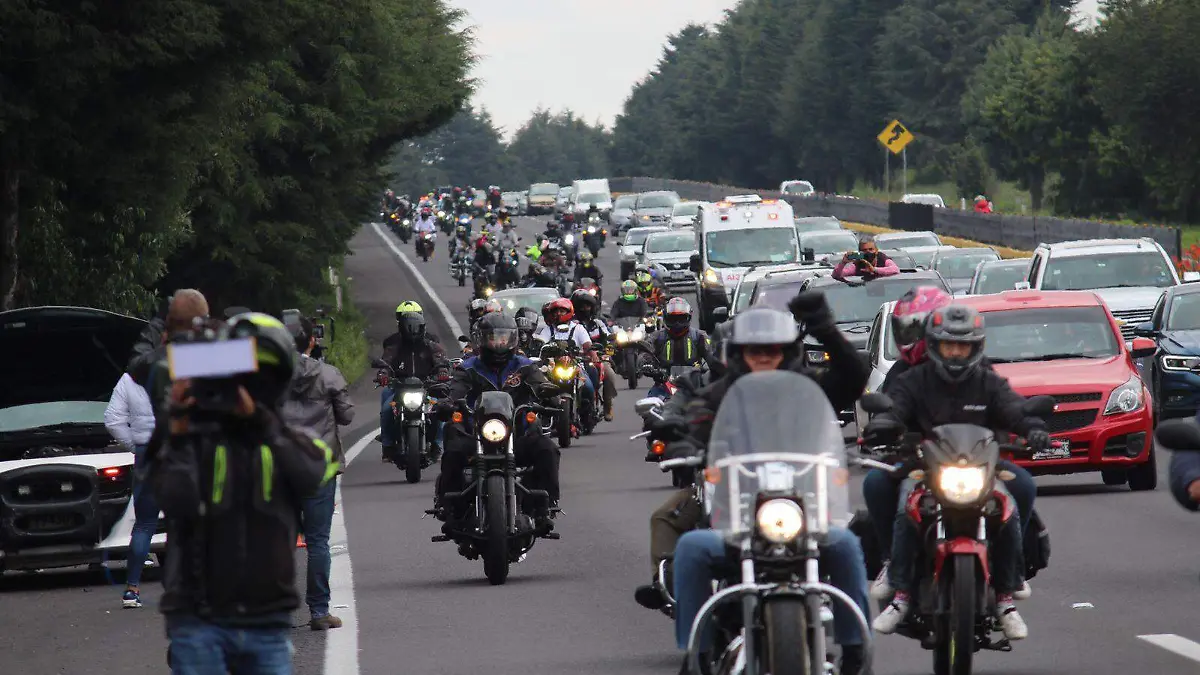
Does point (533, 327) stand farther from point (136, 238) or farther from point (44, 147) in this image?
point (136, 238)

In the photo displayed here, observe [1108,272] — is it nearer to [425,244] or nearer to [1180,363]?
[1180,363]

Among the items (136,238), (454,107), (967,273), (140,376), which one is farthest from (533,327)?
Answer: (454,107)

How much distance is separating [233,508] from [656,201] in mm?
84546

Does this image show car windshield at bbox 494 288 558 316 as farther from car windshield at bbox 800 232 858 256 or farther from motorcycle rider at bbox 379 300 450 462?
car windshield at bbox 800 232 858 256

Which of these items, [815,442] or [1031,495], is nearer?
[815,442]

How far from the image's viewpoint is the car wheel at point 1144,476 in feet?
63.9

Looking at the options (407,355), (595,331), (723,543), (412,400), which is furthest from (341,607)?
(595,331)

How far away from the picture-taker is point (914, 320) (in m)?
11.7

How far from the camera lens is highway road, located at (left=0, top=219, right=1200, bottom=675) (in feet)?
37.2

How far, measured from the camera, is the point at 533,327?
23453 millimetres

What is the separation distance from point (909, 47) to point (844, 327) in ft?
354

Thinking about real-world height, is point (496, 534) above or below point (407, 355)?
below

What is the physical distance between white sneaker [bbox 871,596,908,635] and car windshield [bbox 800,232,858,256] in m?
43.9

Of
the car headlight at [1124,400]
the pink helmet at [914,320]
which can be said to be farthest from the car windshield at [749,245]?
the pink helmet at [914,320]
